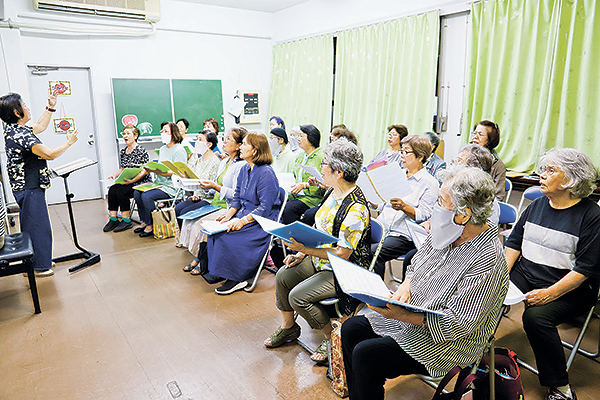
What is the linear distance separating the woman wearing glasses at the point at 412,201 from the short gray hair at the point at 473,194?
1334 mm

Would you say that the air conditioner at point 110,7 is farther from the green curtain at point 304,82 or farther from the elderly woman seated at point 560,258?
the elderly woman seated at point 560,258

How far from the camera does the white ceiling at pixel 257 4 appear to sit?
7.50 meters

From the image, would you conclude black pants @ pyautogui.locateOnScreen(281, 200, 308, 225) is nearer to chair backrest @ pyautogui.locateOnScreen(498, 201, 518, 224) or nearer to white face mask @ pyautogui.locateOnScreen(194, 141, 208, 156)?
white face mask @ pyautogui.locateOnScreen(194, 141, 208, 156)

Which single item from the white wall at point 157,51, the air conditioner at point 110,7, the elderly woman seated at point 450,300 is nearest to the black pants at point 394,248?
the elderly woman seated at point 450,300

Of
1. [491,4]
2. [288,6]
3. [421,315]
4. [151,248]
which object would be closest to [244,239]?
[151,248]

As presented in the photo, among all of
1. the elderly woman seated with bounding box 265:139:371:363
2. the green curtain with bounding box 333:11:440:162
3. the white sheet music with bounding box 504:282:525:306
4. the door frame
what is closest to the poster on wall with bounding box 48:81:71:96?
the door frame

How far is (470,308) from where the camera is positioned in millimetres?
1510

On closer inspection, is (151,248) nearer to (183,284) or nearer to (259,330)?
(183,284)

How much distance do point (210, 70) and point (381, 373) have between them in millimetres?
7349

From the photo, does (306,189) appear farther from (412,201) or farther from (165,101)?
(165,101)

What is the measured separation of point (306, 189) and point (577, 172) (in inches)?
102

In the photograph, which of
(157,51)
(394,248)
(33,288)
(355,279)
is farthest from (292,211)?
(157,51)

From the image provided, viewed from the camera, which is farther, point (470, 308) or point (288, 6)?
point (288, 6)

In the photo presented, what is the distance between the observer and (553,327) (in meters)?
2.05
